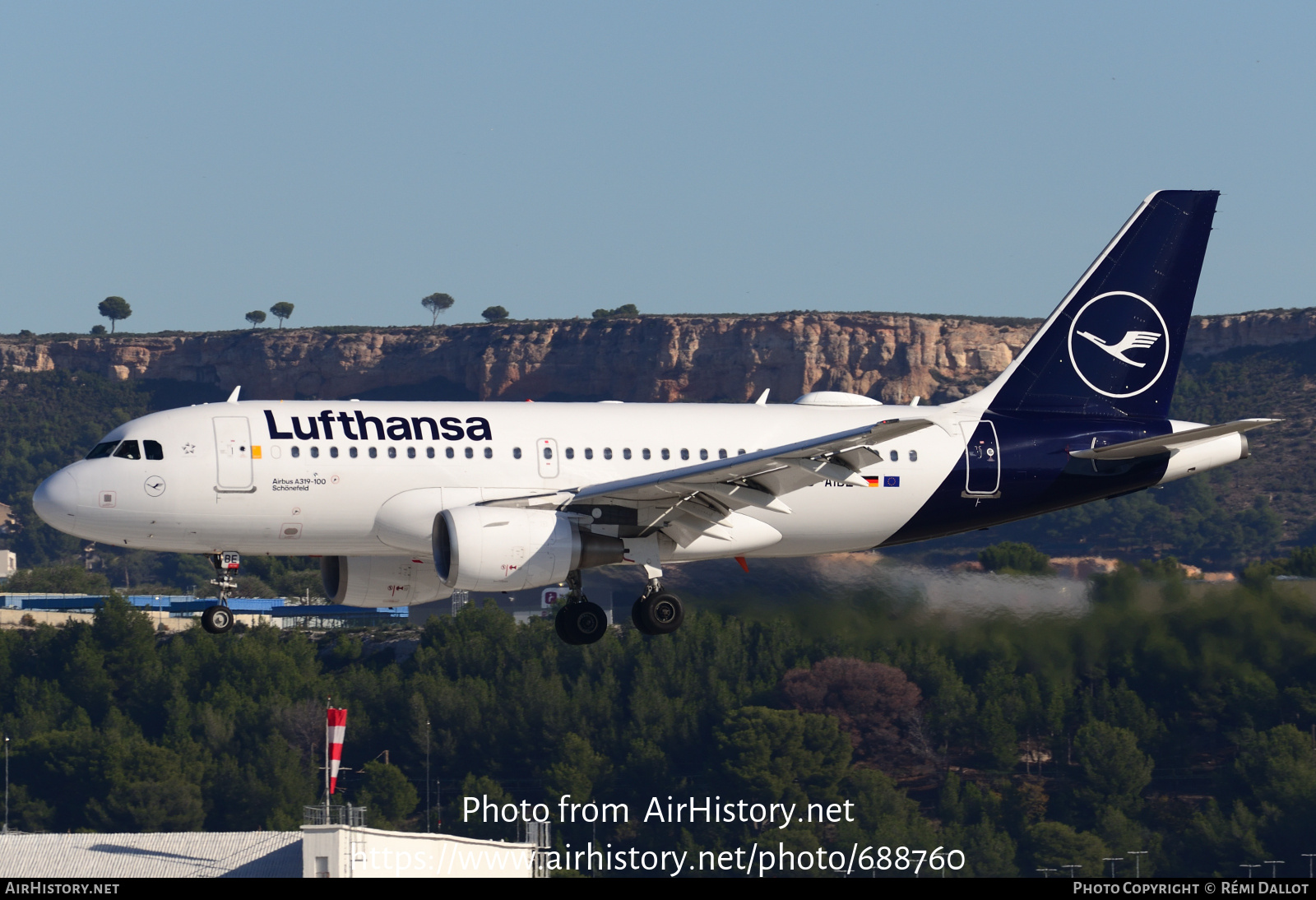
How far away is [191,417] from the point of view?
3622cm

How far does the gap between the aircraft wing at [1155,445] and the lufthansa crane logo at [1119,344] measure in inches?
88.1

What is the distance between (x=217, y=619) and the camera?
36062 millimetres

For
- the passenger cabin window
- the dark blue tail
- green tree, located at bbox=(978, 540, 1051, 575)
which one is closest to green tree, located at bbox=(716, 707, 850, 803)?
green tree, located at bbox=(978, 540, 1051, 575)

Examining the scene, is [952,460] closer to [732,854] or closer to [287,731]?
[732,854]

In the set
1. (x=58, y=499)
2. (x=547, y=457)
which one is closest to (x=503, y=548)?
(x=547, y=457)

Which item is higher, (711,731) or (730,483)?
(730,483)

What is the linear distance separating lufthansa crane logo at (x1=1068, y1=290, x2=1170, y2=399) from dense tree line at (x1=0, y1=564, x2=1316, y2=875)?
15.7 metres

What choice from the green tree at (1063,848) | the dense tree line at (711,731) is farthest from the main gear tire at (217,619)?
the green tree at (1063,848)

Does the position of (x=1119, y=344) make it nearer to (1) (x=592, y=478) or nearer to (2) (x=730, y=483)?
(2) (x=730, y=483)

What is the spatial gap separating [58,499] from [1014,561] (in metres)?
29.7

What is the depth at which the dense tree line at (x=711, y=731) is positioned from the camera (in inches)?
3155

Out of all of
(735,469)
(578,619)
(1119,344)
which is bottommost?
(578,619)

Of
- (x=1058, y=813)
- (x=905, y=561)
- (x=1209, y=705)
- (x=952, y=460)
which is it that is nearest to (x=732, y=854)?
(x=1058, y=813)

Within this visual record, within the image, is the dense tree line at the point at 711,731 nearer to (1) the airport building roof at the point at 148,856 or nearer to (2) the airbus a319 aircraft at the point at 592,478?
(2) the airbus a319 aircraft at the point at 592,478
